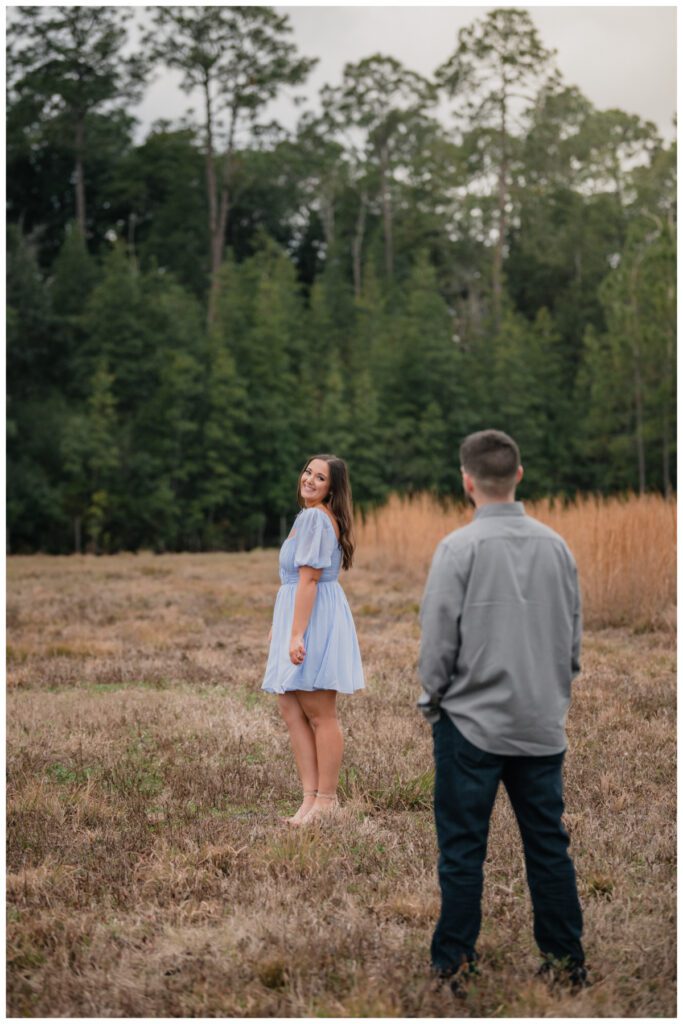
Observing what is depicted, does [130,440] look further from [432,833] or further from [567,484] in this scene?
[432,833]

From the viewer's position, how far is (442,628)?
338cm

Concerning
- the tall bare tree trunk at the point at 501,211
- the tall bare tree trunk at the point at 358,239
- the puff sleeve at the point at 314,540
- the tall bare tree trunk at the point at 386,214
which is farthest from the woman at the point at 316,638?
the tall bare tree trunk at the point at 358,239

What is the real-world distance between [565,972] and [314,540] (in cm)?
244

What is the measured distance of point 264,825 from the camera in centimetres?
522

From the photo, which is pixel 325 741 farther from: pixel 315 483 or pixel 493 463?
pixel 493 463

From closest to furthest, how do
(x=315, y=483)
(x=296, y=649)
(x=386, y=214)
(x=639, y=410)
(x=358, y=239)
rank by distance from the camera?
(x=296, y=649) < (x=315, y=483) < (x=639, y=410) < (x=386, y=214) < (x=358, y=239)

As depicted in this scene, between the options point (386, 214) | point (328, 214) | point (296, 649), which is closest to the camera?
point (296, 649)

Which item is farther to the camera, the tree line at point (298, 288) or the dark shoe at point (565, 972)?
the tree line at point (298, 288)

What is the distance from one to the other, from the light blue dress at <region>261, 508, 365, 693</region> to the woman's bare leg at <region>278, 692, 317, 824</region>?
17 cm

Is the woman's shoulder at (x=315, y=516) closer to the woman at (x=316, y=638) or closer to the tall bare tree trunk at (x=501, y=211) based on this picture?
the woman at (x=316, y=638)

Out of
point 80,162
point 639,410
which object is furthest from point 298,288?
point 639,410

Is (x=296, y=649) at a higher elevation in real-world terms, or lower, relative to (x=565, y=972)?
higher

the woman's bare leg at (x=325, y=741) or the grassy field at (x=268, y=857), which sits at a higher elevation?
the woman's bare leg at (x=325, y=741)

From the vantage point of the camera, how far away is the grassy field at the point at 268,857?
11.5 ft
